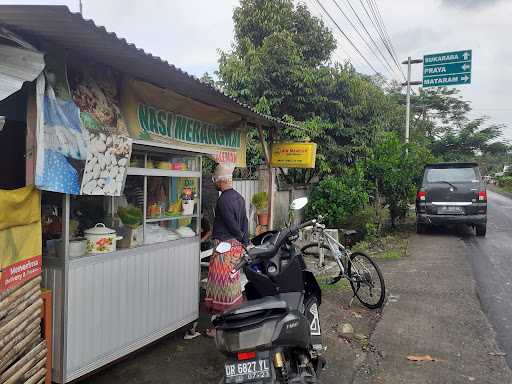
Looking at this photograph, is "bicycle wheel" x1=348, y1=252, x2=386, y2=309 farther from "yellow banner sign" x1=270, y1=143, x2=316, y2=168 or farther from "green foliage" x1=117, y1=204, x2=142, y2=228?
"green foliage" x1=117, y1=204, x2=142, y2=228

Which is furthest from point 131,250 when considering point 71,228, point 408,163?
point 408,163

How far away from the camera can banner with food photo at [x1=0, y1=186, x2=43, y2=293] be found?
8.01 ft

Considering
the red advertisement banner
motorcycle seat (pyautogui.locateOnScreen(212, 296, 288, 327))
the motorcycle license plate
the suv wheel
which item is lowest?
the suv wheel

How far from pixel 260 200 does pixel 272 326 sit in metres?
5.31

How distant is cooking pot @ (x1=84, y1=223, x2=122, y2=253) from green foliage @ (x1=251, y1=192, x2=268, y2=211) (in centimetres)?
443

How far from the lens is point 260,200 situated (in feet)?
24.9

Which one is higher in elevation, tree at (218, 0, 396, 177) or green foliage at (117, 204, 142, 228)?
tree at (218, 0, 396, 177)

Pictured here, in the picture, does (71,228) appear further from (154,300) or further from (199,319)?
(199,319)

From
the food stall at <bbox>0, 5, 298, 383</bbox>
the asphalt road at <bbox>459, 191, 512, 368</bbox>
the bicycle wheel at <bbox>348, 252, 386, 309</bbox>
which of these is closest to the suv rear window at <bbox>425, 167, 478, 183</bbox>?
the asphalt road at <bbox>459, 191, 512, 368</bbox>

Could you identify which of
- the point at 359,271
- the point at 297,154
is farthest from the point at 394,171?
the point at 359,271

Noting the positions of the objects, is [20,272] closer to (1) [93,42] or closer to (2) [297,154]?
(1) [93,42]

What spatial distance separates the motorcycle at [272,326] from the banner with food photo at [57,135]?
1.14 m

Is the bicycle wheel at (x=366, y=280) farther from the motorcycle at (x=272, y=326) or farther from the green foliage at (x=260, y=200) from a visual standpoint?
the green foliage at (x=260, y=200)

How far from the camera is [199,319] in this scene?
4703 millimetres
